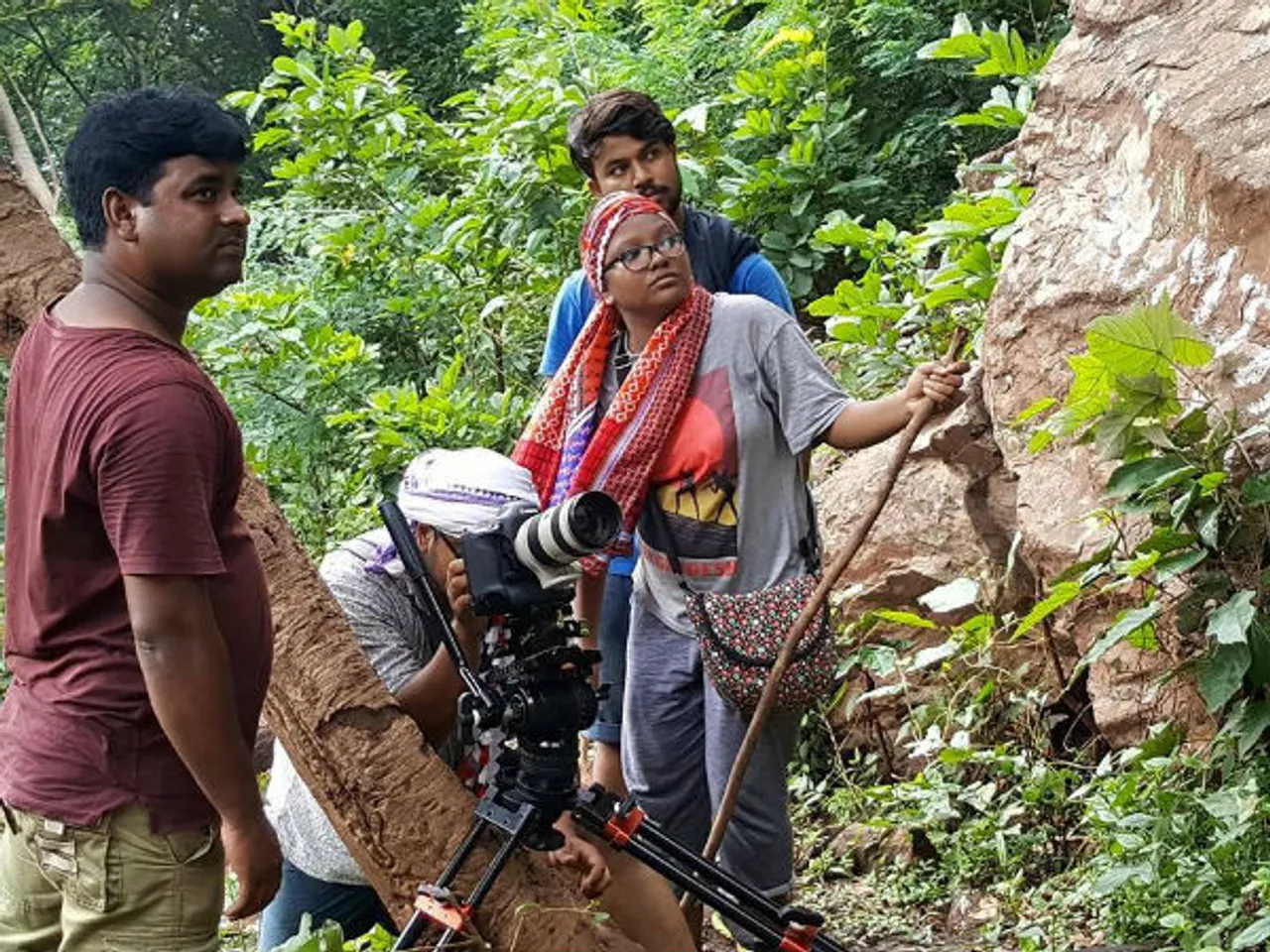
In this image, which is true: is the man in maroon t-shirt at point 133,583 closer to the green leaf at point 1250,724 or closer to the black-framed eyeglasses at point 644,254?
the black-framed eyeglasses at point 644,254

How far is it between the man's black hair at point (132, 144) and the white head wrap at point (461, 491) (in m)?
0.73

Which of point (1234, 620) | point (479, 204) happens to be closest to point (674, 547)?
point (1234, 620)

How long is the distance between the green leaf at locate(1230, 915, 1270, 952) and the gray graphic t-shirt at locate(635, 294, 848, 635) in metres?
0.99

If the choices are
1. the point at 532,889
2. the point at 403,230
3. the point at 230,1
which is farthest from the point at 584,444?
the point at 230,1

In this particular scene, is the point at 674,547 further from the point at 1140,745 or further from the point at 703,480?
the point at 1140,745

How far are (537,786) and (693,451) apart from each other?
0.86 metres

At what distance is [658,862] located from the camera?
2605 mm

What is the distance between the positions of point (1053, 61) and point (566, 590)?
2.57m

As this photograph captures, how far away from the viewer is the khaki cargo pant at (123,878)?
2.11m

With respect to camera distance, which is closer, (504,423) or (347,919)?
(347,919)

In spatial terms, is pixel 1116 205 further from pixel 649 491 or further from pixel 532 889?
pixel 532 889

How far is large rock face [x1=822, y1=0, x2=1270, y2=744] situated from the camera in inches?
137

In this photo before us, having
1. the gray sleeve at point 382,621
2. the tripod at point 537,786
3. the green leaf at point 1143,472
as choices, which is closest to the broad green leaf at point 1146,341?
the green leaf at point 1143,472

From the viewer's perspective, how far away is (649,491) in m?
3.19
